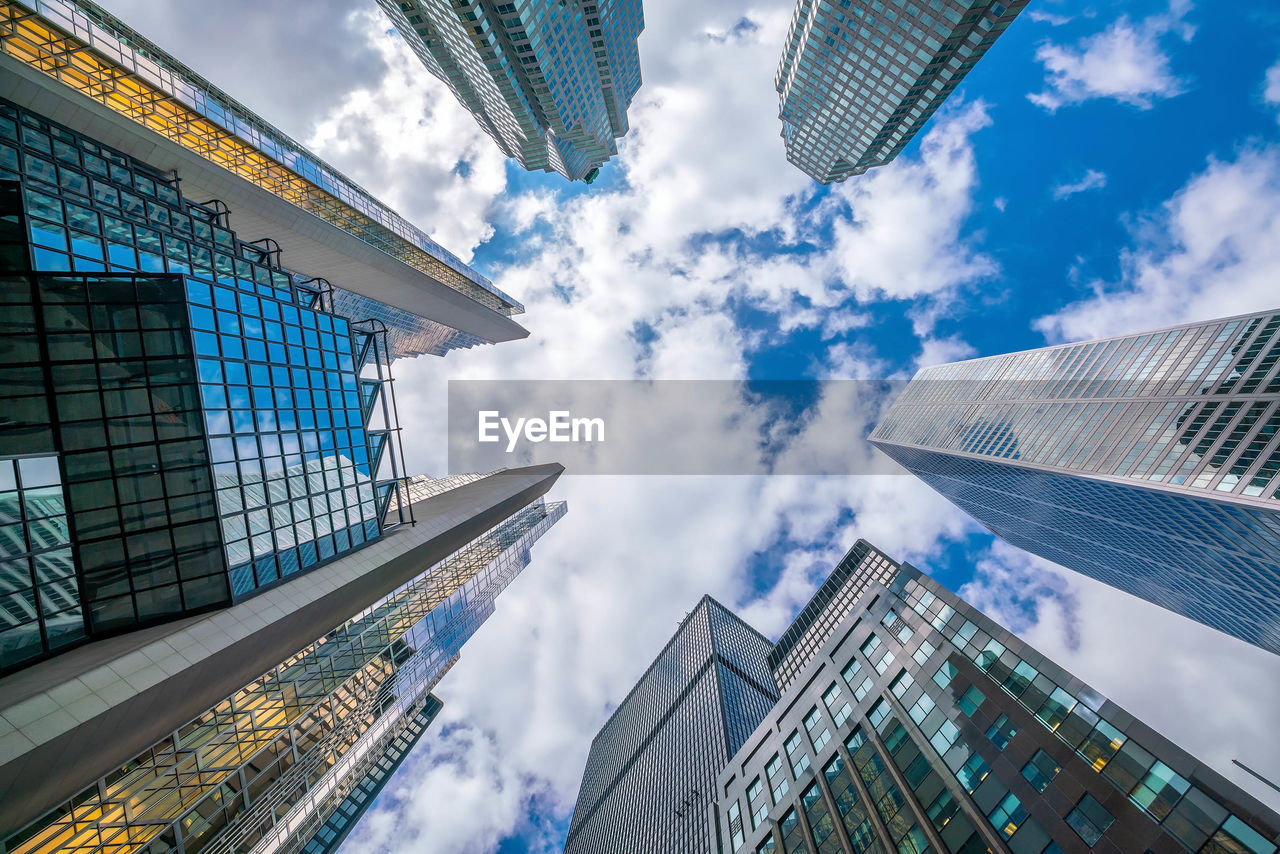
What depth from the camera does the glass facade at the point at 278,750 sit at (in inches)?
714

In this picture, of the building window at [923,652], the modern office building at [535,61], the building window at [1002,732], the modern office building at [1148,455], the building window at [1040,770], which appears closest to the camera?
the building window at [1040,770]

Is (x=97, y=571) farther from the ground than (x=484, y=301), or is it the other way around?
(x=484, y=301)

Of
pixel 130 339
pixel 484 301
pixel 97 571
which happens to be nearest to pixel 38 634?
pixel 97 571

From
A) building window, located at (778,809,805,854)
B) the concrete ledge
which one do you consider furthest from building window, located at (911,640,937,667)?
the concrete ledge

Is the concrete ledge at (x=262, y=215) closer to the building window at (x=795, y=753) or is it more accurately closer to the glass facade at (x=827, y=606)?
the building window at (x=795, y=753)

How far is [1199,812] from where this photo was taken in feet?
54.9

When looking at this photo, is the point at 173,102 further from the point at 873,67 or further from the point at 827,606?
the point at 827,606

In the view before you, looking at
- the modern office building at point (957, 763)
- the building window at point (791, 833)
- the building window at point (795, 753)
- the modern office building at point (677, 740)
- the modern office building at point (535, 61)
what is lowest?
the modern office building at point (677, 740)

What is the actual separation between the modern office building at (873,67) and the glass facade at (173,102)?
87.2 metres

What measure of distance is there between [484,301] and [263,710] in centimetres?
6961

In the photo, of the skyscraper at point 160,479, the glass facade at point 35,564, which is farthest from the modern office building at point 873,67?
the glass facade at point 35,564

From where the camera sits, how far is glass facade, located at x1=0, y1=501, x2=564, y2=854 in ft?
59.5

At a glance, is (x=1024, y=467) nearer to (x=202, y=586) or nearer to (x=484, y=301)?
(x=484, y=301)

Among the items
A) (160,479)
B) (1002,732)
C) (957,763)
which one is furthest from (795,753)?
(160,479)
